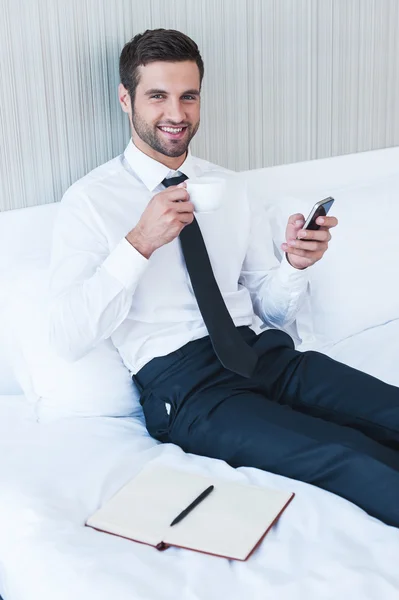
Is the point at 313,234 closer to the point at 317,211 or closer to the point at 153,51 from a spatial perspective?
the point at 317,211

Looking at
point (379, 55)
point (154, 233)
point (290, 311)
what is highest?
point (379, 55)

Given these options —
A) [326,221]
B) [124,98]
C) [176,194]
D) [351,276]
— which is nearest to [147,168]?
[124,98]

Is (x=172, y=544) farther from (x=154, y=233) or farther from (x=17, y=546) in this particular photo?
(x=154, y=233)

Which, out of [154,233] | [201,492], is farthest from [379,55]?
[201,492]

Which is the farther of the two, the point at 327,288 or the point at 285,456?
the point at 327,288

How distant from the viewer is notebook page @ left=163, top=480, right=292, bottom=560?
106 cm

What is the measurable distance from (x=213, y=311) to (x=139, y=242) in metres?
0.23

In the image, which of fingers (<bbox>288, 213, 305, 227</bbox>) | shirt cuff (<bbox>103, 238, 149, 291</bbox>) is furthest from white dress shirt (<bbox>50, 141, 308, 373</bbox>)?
fingers (<bbox>288, 213, 305, 227</bbox>)

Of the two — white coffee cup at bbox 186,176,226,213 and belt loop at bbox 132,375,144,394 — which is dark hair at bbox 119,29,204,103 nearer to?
white coffee cup at bbox 186,176,226,213

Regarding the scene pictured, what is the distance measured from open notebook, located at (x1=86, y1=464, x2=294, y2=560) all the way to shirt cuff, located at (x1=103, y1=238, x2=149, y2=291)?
38 centimetres

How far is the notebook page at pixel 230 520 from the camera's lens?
106cm

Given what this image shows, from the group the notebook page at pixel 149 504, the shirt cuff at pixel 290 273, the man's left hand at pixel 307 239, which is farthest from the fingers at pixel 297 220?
the notebook page at pixel 149 504

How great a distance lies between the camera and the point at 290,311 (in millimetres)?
1717

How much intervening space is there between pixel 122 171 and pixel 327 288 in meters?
0.66
